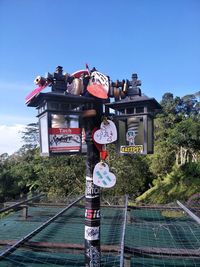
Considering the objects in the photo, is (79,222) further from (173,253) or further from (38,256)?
(173,253)

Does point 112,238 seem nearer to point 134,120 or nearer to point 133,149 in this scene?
point 133,149

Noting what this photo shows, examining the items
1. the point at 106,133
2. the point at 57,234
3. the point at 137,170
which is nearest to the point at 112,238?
the point at 57,234

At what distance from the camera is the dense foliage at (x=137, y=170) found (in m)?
11.7

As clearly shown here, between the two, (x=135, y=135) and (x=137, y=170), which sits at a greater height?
(x=135, y=135)

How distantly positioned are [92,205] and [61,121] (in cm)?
69

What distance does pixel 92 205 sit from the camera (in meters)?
2.04

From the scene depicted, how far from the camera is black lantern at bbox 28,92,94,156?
2.00 metres

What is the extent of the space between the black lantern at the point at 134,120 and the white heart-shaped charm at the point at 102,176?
0.88 ft

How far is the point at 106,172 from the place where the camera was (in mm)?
2055

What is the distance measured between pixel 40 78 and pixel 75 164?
10638 mm

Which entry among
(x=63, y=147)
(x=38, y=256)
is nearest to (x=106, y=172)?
(x=63, y=147)

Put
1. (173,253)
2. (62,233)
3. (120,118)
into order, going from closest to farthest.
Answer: (120,118), (173,253), (62,233)

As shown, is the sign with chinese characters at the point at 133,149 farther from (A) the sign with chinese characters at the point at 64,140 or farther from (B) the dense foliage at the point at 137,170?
(B) the dense foliage at the point at 137,170

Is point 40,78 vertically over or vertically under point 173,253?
over
